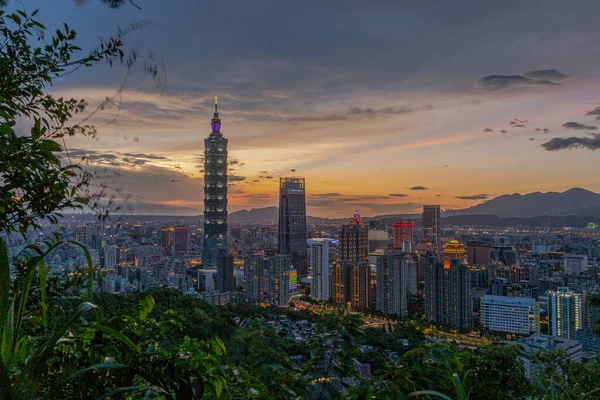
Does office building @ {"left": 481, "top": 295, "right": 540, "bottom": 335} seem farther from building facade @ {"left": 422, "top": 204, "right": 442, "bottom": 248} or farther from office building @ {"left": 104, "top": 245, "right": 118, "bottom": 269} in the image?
building facade @ {"left": 422, "top": 204, "right": 442, "bottom": 248}

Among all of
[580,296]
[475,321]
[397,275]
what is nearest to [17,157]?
[580,296]

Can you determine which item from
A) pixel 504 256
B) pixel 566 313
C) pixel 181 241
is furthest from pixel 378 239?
pixel 566 313

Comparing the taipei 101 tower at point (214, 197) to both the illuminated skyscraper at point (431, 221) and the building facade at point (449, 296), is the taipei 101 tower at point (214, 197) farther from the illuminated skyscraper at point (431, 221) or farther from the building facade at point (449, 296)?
the illuminated skyscraper at point (431, 221)

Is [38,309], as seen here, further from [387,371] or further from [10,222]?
[387,371]

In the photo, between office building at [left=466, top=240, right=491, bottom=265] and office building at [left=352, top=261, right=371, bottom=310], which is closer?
office building at [left=352, top=261, right=371, bottom=310]

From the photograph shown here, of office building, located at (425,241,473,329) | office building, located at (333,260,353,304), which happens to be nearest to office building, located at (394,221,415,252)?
office building, located at (333,260,353,304)

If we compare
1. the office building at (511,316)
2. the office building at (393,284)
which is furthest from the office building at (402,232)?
the office building at (511,316)

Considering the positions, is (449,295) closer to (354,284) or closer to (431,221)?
(354,284)
